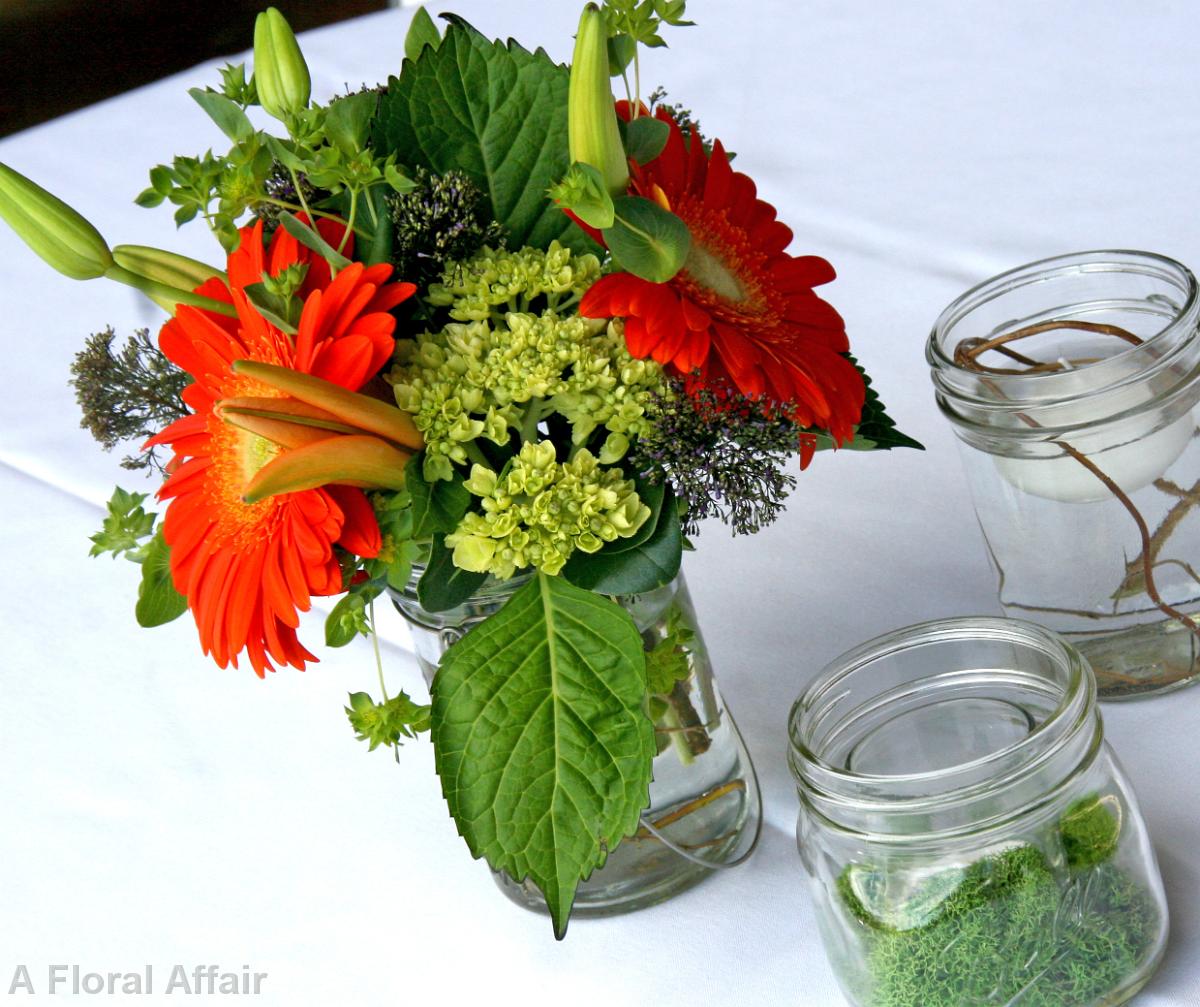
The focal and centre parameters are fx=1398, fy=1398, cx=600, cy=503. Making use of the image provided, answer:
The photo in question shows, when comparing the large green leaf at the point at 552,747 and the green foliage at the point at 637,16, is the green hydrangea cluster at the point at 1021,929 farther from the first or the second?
the green foliage at the point at 637,16

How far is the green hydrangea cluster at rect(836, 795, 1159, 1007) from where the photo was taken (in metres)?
0.41

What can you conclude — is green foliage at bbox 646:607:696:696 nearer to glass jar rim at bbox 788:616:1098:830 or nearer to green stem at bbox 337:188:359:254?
glass jar rim at bbox 788:616:1098:830

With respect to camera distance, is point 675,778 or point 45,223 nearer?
point 45,223

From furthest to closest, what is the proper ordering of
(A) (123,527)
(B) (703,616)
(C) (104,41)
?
(C) (104,41), (B) (703,616), (A) (123,527)

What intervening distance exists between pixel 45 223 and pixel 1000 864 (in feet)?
Answer: 1.09

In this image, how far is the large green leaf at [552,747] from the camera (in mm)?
440

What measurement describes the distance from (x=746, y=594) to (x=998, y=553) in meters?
0.15

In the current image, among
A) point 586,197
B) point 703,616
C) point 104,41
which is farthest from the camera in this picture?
point 104,41

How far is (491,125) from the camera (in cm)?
46

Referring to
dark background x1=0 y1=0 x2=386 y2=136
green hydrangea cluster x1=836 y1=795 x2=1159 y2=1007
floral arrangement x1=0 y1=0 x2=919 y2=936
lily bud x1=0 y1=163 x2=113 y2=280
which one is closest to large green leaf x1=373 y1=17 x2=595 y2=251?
floral arrangement x1=0 y1=0 x2=919 y2=936

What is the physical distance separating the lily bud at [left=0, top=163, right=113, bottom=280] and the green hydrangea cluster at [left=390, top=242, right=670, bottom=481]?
3.8 inches

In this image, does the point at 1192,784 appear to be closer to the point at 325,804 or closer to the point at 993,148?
the point at 325,804

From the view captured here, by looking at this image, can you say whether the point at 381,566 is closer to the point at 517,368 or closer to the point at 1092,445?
the point at 517,368

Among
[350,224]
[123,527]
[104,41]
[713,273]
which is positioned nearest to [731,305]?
[713,273]
